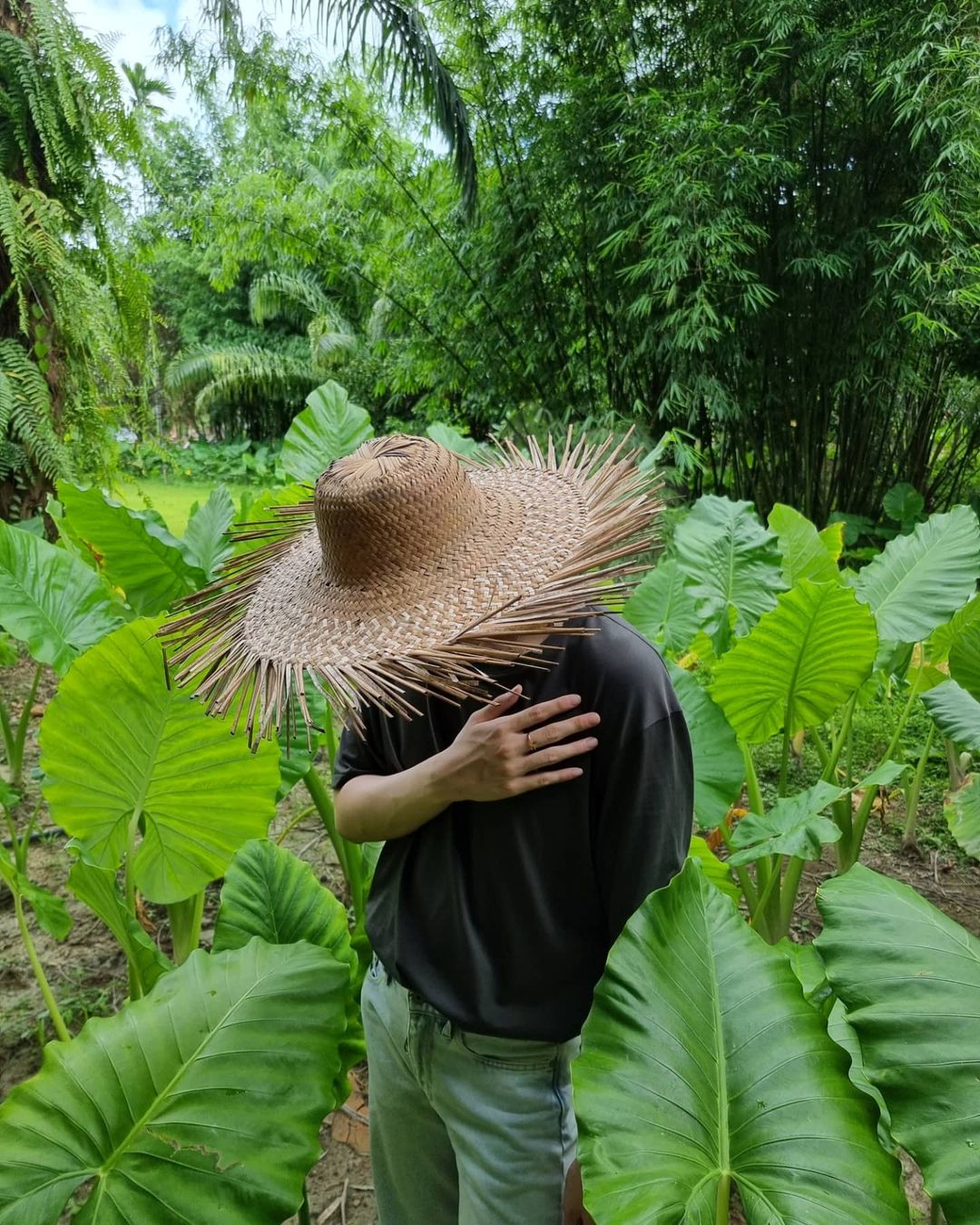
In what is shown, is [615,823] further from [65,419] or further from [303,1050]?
[65,419]

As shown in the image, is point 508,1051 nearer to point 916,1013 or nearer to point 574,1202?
point 574,1202

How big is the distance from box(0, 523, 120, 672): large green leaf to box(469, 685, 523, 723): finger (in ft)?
4.13

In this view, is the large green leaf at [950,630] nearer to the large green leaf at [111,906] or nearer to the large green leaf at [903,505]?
the large green leaf at [111,906]

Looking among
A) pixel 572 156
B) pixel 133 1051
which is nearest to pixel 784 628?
pixel 133 1051

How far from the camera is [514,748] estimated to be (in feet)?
2.27

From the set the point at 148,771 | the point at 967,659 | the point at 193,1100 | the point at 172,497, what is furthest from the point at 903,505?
the point at 172,497

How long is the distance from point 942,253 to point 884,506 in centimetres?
147

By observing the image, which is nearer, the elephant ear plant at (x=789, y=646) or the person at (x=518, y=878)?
the person at (x=518, y=878)

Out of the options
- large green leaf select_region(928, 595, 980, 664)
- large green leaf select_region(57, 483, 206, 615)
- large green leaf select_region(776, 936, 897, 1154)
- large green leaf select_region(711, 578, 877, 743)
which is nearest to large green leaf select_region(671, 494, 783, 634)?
large green leaf select_region(711, 578, 877, 743)

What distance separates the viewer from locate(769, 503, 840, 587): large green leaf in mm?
2053

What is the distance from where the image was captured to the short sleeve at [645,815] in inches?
28.0

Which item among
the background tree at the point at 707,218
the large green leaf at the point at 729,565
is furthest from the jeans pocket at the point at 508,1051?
the background tree at the point at 707,218

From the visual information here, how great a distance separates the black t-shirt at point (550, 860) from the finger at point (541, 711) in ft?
0.15

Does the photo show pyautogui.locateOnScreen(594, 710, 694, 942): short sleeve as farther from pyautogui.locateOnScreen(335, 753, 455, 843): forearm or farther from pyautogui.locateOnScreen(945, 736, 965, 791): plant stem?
pyautogui.locateOnScreen(945, 736, 965, 791): plant stem
